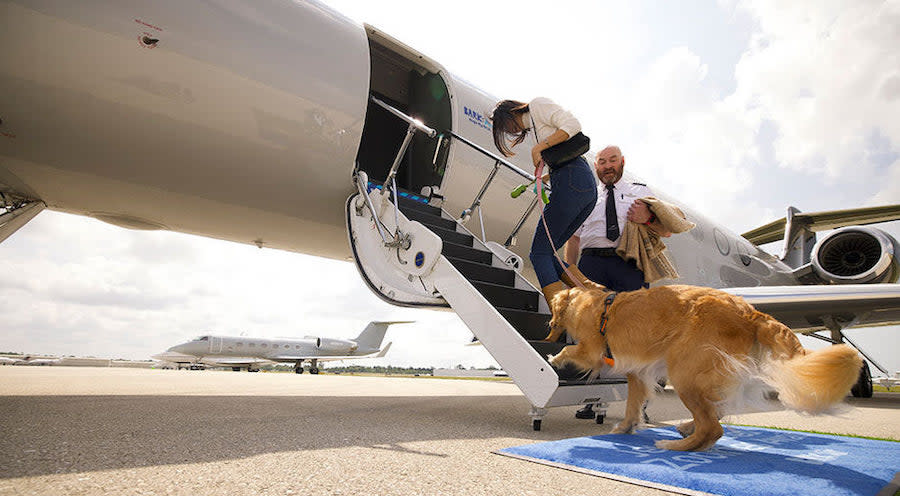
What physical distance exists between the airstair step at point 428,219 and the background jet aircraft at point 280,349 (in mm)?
27677

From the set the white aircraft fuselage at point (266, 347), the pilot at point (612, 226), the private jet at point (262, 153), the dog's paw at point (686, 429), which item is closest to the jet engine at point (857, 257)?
the private jet at point (262, 153)

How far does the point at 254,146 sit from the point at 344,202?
36.9 inches

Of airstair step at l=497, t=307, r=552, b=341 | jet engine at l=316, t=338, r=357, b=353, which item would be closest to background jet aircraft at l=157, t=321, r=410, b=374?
jet engine at l=316, t=338, r=357, b=353

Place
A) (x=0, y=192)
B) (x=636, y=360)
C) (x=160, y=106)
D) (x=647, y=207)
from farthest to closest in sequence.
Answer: (x=0, y=192) < (x=160, y=106) < (x=647, y=207) < (x=636, y=360)

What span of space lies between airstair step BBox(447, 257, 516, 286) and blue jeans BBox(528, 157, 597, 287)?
0.67 metres

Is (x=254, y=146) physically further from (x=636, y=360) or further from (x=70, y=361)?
(x=70, y=361)

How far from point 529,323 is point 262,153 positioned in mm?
2387

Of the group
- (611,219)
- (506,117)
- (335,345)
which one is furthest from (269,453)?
(335,345)

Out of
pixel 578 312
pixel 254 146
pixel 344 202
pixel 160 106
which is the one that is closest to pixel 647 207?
pixel 578 312

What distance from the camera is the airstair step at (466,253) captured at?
379 centimetres

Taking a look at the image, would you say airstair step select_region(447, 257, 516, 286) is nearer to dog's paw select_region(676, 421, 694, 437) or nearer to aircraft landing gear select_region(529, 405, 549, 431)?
aircraft landing gear select_region(529, 405, 549, 431)

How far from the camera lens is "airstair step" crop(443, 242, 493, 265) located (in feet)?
12.4

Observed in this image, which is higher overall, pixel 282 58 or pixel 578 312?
pixel 282 58

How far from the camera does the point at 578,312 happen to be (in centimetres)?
231
